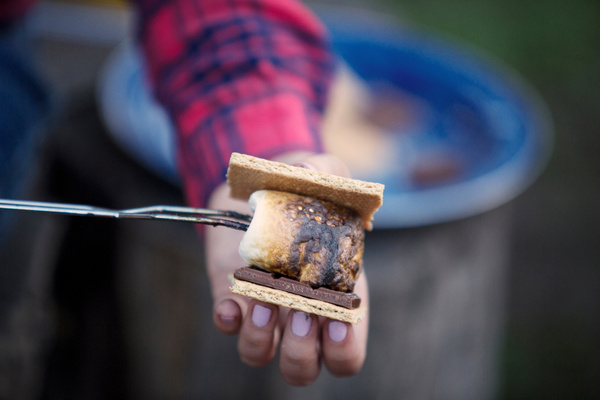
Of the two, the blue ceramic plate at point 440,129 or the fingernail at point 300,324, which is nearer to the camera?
the fingernail at point 300,324

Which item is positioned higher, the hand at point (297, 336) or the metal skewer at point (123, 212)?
the metal skewer at point (123, 212)

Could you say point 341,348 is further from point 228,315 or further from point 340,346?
point 228,315

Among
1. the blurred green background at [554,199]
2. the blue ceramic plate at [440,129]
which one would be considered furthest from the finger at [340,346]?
the blurred green background at [554,199]

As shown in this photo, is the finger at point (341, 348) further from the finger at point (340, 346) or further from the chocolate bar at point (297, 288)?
the chocolate bar at point (297, 288)

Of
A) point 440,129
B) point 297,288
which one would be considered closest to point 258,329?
point 297,288

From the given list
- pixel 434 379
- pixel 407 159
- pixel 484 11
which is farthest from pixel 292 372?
pixel 484 11

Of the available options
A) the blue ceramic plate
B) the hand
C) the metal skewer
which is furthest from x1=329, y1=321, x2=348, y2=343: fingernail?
the blue ceramic plate

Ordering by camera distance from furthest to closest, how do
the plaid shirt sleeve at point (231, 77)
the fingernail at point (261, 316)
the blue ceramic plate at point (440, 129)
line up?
the blue ceramic plate at point (440, 129), the plaid shirt sleeve at point (231, 77), the fingernail at point (261, 316)
